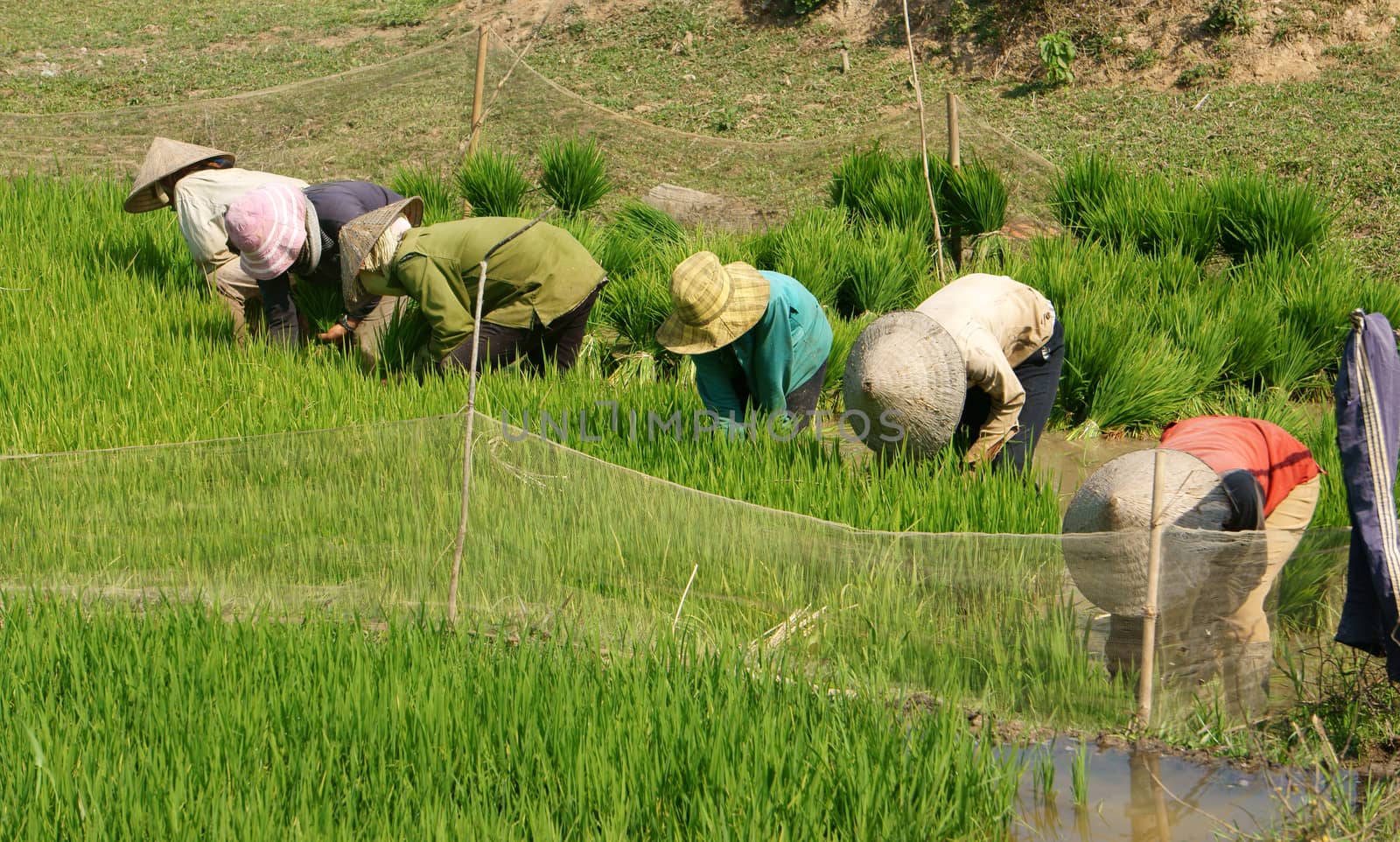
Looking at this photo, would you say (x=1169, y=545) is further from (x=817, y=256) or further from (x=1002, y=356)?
(x=817, y=256)

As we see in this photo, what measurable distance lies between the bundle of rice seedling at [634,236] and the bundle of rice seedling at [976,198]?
4.70 feet

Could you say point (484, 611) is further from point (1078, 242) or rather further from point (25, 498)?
point (1078, 242)

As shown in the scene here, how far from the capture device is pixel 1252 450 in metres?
3.02

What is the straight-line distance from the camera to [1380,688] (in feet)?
9.30

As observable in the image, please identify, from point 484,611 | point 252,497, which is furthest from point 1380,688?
point 252,497

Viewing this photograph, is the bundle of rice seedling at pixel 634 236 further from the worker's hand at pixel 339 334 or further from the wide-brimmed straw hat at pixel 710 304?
the wide-brimmed straw hat at pixel 710 304

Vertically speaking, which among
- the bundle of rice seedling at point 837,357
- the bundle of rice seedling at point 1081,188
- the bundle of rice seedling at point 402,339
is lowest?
the bundle of rice seedling at point 837,357

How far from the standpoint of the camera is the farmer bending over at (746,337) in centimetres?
380

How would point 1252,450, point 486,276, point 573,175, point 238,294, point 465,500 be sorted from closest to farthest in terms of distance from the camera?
point 1252,450 → point 465,500 → point 486,276 → point 238,294 → point 573,175

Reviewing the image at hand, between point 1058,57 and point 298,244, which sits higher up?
point 1058,57

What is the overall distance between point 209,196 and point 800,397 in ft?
9.52
